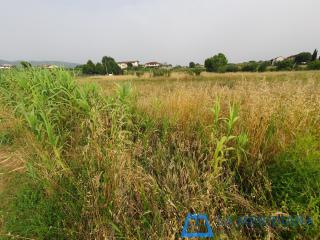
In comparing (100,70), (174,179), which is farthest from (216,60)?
(174,179)

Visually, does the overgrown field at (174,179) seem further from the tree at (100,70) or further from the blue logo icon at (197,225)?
the tree at (100,70)

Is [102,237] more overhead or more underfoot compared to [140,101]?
more underfoot

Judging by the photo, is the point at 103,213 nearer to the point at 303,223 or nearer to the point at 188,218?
the point at 188,218

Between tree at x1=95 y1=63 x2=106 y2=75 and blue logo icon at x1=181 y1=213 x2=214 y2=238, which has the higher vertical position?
tree at x1=95 y1=63 x2=106 y2=75

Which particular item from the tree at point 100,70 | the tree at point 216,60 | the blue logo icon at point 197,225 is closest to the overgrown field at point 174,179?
the blue logo icon at point 197,225

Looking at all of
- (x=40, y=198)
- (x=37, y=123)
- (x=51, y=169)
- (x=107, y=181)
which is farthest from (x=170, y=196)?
(x=37, y=123)

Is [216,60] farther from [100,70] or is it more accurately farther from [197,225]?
[197,225]

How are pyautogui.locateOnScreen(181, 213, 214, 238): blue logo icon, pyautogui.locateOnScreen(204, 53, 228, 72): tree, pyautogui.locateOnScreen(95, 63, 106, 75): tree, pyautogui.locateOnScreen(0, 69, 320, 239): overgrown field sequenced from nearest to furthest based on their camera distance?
pyautogui.locateOnScreen(181, 213, 214, 238): blue logo icon → pyautogui.locateOnScreen(0, 69, 320, 239): overgrown field → pyautogui.locateOnScreen(95, 63, 106, 75): tree → pyautogui.locateOnScreen(204, 53, 228, 72): tree

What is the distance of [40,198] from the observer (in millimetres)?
2162

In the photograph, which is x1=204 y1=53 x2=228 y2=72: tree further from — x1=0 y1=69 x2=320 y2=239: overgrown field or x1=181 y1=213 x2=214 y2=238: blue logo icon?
x1=181 y1=213 x2=214 y2=238: blue logo icon

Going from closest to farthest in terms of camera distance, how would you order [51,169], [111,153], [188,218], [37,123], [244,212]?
[188,218], [244,212], [111,153], [51,169], [37,123]

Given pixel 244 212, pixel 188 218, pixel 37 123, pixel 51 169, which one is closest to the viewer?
pixel 188 218

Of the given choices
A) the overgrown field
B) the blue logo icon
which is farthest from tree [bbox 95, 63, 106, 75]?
the blue logo icon

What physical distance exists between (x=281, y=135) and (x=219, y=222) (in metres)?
1.10
